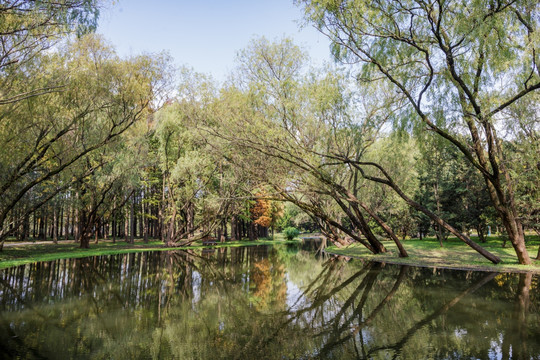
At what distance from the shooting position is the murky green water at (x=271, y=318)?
4.84 m

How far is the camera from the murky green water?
15.9 ft

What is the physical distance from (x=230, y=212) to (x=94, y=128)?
54.1ft

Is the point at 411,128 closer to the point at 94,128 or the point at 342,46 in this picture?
the point at 342,46

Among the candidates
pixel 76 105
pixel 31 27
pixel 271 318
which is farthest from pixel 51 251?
pixel 271 318

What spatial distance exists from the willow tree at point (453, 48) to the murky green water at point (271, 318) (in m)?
6.04

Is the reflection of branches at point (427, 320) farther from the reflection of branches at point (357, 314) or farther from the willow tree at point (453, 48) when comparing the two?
the willow tree at point (453, 48)

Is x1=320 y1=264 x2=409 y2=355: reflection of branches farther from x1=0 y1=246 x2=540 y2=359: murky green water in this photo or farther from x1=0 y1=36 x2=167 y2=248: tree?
x1=0 y1=36 x2=167 y2=248: tree

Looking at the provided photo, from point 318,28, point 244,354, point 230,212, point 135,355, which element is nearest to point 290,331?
point 244,354

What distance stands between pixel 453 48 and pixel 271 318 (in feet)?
38.0

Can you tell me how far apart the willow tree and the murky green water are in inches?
238

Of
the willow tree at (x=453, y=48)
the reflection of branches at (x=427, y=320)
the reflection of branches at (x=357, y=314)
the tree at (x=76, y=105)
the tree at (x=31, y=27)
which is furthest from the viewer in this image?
the tree at (x=76, y=105)

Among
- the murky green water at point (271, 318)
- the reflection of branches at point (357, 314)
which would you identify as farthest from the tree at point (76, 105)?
the reflection of branches at point (357, 314)

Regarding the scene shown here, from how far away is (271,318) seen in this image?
6.57 metres

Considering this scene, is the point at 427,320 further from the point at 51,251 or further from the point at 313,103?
the point at 51,251
